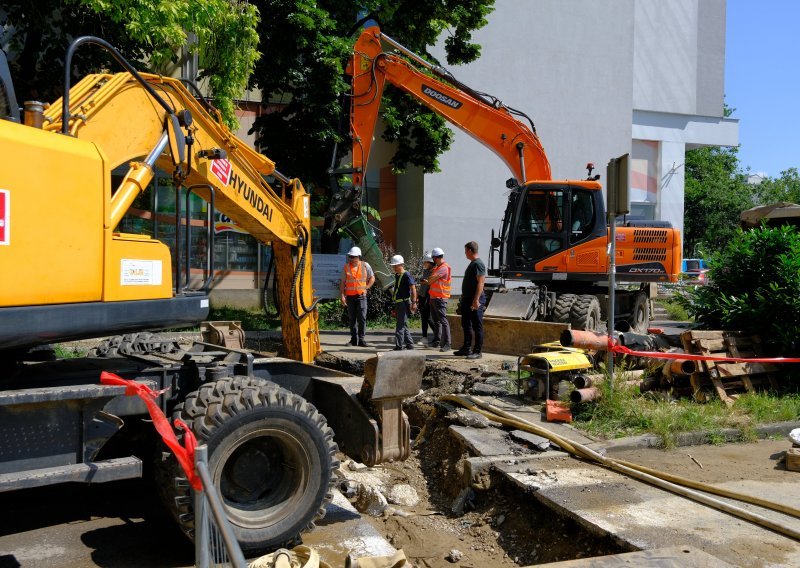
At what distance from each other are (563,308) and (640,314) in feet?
10.4

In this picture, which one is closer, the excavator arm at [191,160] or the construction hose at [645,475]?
the excavator arm at [191,160]

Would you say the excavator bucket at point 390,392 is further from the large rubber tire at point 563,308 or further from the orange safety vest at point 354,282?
the orange safety vest at point 354,282

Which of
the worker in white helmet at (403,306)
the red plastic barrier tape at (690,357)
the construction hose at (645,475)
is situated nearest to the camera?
the construction hose at (645,475)

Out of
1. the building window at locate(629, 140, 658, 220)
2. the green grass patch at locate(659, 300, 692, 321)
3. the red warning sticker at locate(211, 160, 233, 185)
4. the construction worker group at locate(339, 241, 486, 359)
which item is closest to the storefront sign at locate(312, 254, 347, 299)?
the construction worker group at locate(339, 241, 486, 359)

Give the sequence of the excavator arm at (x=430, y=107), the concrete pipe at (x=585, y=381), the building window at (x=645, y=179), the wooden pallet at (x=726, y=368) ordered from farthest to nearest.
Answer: the building window at (x=645, y=179) < the excavator arm at (x=430, y=107) < the wooden pallet at (x=726, y=368) < the concrete pipe at (x=585, y=381)

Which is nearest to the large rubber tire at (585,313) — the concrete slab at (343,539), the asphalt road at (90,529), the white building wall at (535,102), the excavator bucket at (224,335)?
the excavator bucket at (224,335)

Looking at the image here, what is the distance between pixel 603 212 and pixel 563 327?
2.65m

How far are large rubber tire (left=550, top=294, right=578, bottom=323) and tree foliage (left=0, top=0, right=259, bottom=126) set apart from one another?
6.96 m

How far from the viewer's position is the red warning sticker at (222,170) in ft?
20.5

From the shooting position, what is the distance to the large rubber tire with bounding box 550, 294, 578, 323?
12.2 m

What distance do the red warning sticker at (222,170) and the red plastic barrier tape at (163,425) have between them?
2424 mm

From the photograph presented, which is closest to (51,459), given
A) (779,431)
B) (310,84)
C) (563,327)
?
(779,431)

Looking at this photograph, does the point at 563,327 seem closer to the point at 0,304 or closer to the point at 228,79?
the point at 228,79

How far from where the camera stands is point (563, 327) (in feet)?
36.7
